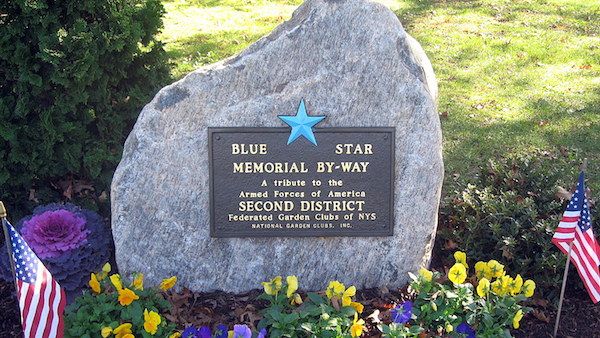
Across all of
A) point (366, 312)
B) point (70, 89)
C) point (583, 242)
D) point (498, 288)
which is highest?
point (70, 89)

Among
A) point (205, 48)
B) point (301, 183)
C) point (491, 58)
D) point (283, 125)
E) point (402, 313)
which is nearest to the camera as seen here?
point (402, 313)

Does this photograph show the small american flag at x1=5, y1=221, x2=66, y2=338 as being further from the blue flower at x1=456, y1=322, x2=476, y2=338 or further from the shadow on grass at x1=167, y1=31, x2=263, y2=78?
the shadow on grass at x1=167, y1=31, x2=263, y2=78

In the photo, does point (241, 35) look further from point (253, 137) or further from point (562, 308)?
point (562, 308)

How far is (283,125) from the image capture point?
421 centimetres

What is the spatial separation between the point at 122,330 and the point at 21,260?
0.66 m

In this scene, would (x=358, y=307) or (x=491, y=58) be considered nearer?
(x=358, y=307)

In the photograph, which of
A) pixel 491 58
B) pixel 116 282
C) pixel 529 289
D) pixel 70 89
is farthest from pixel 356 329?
pixel 491 58

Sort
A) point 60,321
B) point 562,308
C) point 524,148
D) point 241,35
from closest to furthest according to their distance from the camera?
point 60,321
point 562,308
point 524,148
point 241,35

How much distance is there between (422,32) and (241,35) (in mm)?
2557

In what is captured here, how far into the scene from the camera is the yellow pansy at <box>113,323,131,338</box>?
12.1 feet

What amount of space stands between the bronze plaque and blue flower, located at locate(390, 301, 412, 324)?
22.5 inches

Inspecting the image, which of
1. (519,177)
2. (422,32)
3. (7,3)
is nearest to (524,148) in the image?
(519,177)

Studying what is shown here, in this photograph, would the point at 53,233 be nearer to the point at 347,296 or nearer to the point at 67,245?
the point at 67,245

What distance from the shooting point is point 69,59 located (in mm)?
4684
